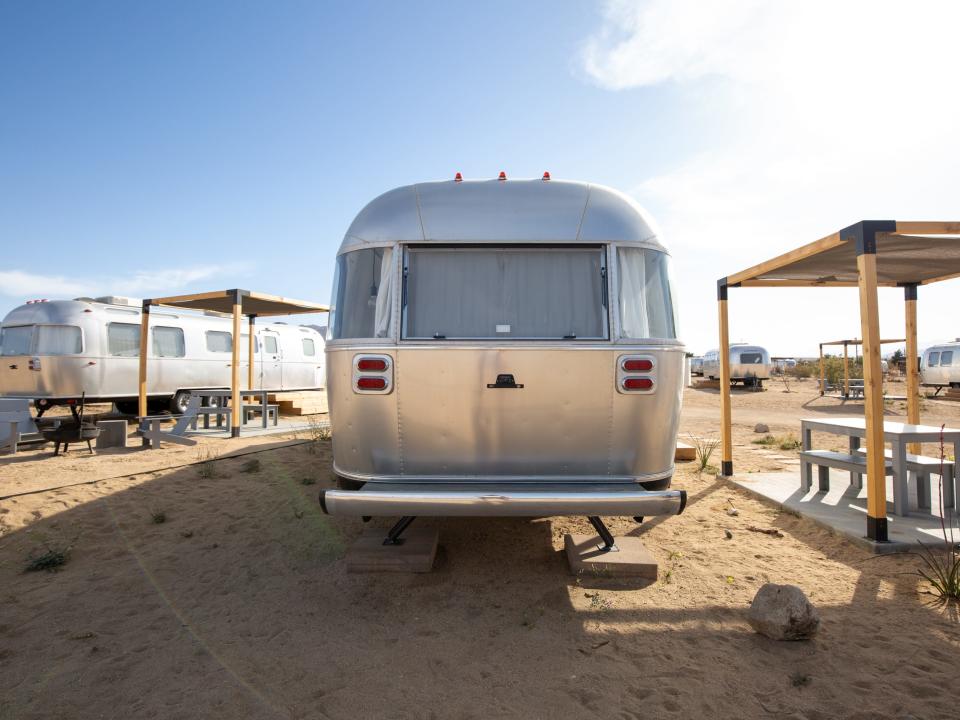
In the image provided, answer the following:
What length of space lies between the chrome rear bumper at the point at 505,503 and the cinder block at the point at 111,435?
7515mm

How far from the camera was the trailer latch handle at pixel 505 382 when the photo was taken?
129 inches

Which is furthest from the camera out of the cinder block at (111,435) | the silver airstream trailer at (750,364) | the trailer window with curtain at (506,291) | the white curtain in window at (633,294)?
the silver airstream trailer at (750,364)

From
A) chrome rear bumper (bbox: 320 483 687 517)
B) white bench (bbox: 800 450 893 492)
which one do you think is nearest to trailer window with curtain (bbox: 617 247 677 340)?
chrome rear bumper (bbox: 320 483 687 517)

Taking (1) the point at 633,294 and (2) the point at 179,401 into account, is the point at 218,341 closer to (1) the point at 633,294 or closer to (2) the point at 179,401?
(2) the point at 179,401

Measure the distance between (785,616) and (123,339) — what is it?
12144mm

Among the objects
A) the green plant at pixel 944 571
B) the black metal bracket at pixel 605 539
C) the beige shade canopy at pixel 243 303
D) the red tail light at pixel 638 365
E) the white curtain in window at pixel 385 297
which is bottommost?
the green plant at pixel 944 571

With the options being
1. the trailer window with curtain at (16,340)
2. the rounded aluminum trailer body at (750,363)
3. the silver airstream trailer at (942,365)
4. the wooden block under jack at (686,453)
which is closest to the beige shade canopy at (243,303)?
the trailer window with curtain at (16,340)

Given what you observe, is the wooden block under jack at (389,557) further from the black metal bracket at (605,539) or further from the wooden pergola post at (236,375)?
the wooden pergola post at (236,375)

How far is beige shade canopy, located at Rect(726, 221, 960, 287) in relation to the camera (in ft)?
14.3

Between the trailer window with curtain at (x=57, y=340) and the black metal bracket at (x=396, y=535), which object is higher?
the trailer window with curtain at (x=57, y=340)

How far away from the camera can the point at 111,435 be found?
8766 millimetres

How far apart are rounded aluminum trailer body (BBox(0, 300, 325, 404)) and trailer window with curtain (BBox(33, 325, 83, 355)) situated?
2 cm

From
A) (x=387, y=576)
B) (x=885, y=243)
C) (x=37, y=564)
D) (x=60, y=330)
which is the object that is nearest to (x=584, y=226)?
(x=387, y=576)

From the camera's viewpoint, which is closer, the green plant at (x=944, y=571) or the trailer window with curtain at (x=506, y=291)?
the green plant at (x=944, y=571)
